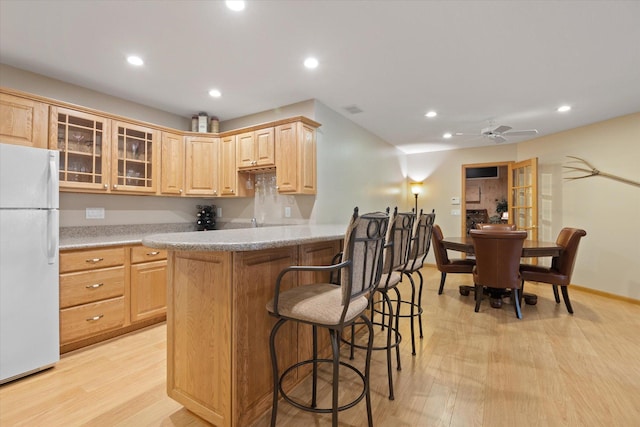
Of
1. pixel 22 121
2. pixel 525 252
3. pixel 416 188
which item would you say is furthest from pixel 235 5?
pixel 416 188

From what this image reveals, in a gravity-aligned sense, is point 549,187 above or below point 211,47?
below

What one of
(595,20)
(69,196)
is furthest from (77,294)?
(595,20)

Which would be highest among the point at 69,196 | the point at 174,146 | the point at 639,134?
the point at 639,134

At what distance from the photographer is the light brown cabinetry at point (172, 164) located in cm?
359

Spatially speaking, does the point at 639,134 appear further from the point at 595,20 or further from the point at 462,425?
the point at 462,425

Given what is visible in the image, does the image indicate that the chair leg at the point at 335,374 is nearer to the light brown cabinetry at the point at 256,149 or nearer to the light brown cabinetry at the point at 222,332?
the light brown cabinetry at the point at 222,332

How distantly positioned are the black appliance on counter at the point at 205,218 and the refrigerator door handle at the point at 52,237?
1972mm

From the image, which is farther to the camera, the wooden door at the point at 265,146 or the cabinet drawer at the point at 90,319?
the wooden door at the point at 265,146

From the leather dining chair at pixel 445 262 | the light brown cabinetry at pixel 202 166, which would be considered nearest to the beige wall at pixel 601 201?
the leather dining chair at pixel 445 262

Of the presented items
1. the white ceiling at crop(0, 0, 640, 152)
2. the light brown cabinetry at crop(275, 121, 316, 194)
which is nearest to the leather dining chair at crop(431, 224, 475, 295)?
the white ceiling at crop(0, 0, 640, 152)

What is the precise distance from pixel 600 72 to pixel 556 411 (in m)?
3.05

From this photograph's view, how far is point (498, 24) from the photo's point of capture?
2141 mm

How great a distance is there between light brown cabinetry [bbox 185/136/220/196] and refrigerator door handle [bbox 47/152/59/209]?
5.33 feet

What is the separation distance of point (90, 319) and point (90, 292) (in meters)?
0.24
